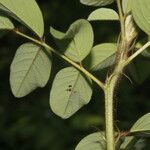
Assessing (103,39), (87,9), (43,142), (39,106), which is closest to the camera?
(43,142)

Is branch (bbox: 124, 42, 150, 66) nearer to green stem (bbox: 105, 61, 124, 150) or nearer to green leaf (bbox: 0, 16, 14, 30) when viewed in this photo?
green stem (bbox: 105, 61, 124, 150)

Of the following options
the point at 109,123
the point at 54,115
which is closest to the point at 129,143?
the point at 109,123

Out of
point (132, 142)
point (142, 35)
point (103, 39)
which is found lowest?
point (103, 39)

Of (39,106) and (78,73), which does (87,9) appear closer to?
(39,106)

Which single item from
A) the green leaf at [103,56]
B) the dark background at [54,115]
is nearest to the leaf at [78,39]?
the green leaf at [103,56]

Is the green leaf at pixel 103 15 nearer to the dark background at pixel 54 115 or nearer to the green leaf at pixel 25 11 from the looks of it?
the green leaf at pixel 25 11

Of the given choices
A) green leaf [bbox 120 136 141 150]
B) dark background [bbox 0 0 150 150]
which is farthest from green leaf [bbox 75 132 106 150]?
dark background [bbox 0 0 150 150]

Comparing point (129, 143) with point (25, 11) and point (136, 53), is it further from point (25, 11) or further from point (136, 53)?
point (25, 11)

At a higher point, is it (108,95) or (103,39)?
(108,95)

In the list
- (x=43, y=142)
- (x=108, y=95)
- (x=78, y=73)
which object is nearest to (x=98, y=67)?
(x=78, y=73)
